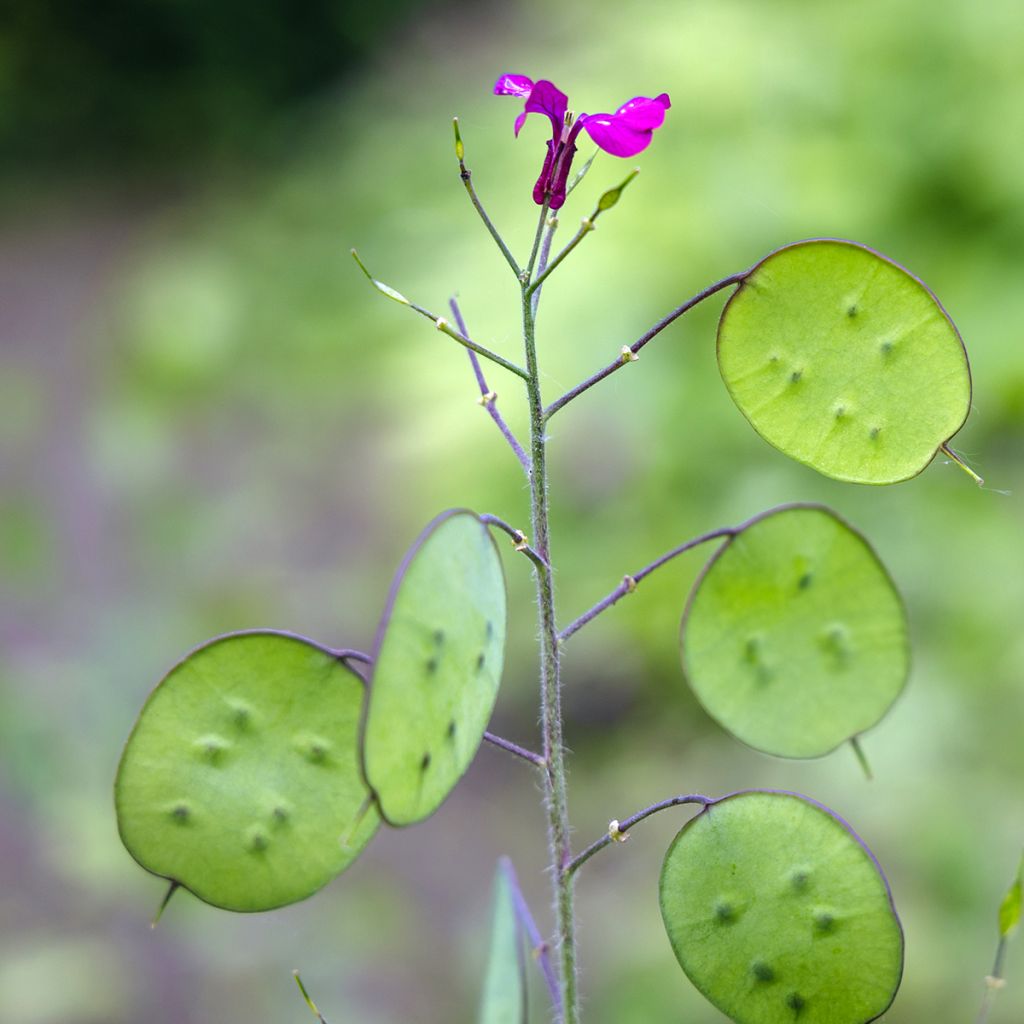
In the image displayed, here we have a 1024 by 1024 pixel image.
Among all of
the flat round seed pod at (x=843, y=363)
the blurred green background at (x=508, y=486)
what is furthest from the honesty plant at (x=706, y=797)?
the blurred green background at (x=508, y=486)

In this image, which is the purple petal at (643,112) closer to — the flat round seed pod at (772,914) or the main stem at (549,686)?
the main stem at (549,686)

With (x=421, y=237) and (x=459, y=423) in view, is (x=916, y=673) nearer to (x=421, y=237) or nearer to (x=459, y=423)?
(x=459, y=423)

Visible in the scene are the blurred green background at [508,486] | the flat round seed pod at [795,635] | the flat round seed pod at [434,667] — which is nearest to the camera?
the flat round seed pod at [434,667]

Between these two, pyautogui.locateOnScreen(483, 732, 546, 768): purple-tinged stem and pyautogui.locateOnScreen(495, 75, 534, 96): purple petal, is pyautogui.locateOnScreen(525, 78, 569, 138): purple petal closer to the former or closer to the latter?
pyautogui.locateOnScreen(495, 75, 534, 96): purple petal

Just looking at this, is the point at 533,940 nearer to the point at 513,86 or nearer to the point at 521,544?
the point at 521,544

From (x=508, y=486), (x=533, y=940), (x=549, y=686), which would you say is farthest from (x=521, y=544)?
(x=508, y=486)

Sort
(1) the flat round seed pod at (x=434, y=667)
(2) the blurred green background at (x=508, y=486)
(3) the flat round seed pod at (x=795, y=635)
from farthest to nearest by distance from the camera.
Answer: (2) the blurred green background at (x=508, y=486)
(3) the flat round seed pod at (x=795, y=635)
(1) the flat round seed pod at (x=434, y=667)
